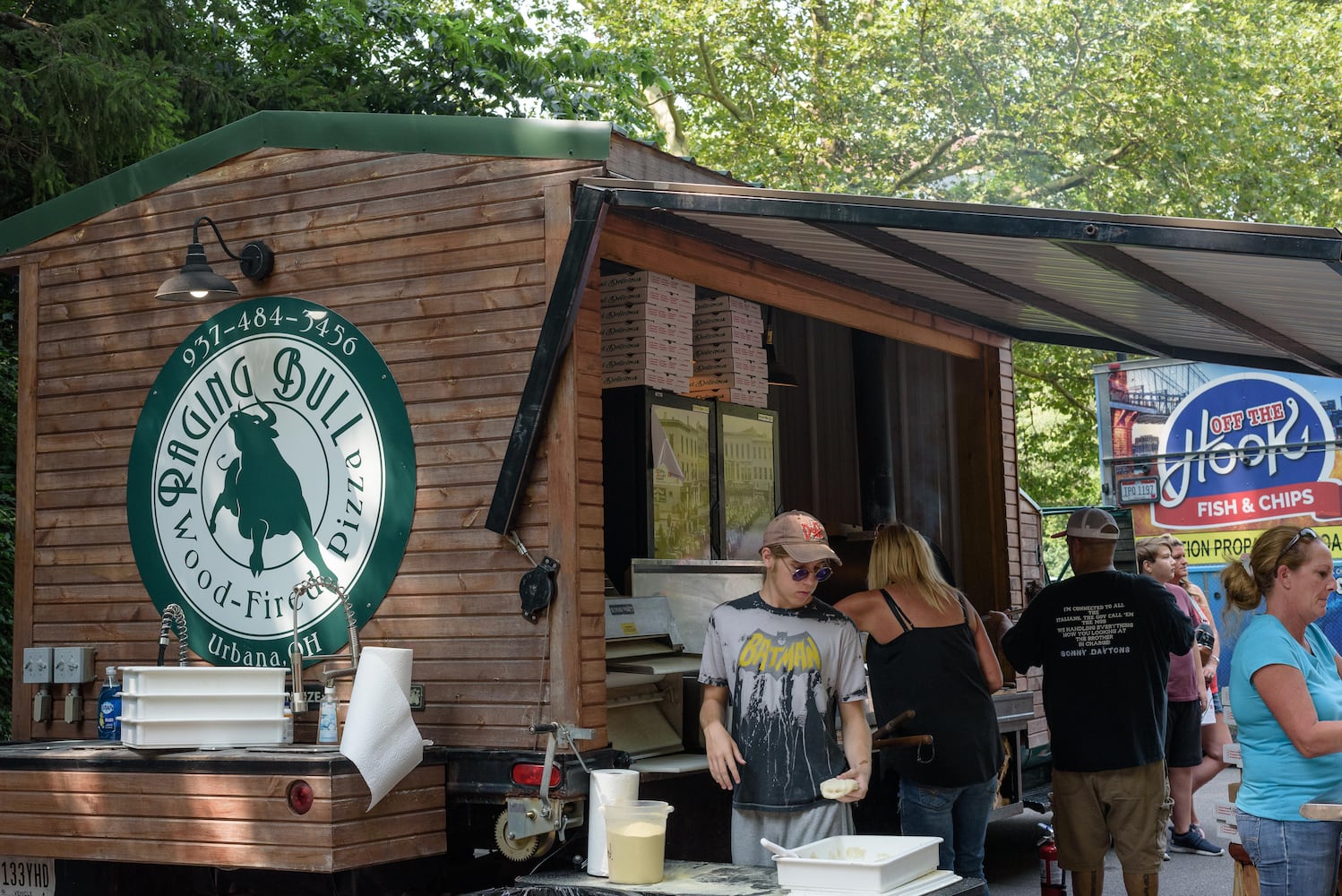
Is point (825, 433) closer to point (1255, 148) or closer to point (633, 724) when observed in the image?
point (633, 724)

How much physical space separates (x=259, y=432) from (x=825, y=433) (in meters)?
4.28

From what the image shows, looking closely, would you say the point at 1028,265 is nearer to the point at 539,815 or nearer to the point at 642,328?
the point at 642,328

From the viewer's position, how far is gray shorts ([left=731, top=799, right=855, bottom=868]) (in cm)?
439

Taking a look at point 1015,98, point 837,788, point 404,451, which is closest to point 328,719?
point 404,451

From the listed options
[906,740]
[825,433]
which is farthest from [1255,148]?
[906,740]

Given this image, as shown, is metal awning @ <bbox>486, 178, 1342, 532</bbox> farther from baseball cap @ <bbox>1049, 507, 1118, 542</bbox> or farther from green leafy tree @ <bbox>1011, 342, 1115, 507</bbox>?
green leafy tree @ <bbox>1011, 342, 1115, 507</bbox>

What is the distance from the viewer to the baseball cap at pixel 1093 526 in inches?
233

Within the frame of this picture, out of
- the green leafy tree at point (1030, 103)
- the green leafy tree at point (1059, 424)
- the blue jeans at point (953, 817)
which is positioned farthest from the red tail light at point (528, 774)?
the green leafy tree at point (1030, 103)

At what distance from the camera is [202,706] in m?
5.04

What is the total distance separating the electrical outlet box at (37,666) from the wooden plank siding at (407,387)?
0.10m

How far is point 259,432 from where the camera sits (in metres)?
5.76

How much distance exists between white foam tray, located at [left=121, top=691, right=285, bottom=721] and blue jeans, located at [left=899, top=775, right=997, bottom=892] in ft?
7.85

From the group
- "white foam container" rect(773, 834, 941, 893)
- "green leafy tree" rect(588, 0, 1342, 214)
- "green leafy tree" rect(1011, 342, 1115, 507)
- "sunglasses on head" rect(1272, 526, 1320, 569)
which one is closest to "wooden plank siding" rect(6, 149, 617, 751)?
"white foam container" rect(773, 834, 941, 893)

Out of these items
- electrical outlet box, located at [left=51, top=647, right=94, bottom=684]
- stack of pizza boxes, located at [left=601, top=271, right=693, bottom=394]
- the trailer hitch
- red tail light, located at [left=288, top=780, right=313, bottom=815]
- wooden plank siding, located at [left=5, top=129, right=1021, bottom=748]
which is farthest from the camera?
stack of pizza boxes, located at [left=601, top=271, right=693, bottom=394]
